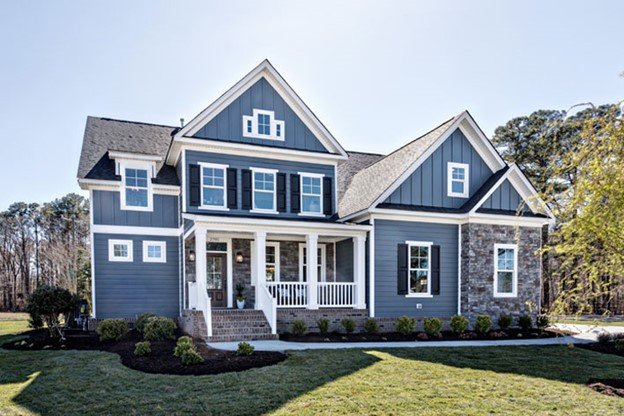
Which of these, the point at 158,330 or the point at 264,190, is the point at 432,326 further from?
the point at 158,330

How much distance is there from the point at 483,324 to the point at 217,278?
352 inches

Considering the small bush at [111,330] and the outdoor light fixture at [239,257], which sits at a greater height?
the outdoor light fixture at [239,257]

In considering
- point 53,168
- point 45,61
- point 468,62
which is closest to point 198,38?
point 45,61

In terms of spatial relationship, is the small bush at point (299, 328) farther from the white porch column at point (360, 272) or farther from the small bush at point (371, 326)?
the white porch column at point (360, 272)

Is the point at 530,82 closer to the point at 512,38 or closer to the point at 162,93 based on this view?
the point at 512,38

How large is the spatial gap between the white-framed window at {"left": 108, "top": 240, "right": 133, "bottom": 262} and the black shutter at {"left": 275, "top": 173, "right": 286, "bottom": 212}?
5283mm

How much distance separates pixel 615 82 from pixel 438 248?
9.27 metres

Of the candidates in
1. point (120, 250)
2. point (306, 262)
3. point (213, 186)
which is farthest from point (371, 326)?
point (120, 250)

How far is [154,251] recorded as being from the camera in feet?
48.2

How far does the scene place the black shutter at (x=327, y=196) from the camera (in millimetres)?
15336

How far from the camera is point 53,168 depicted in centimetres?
3162

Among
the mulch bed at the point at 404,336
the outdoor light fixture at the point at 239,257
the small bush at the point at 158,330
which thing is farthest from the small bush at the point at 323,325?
the small bush at the point at 158,330

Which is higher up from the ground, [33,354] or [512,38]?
[512,38]

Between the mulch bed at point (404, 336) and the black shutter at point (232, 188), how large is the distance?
4.71 metres
